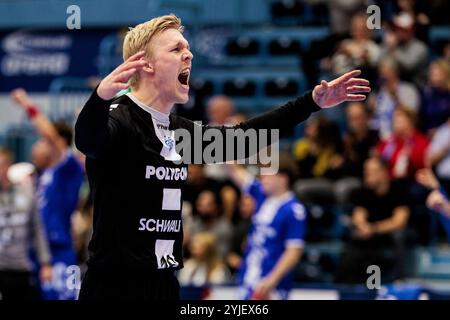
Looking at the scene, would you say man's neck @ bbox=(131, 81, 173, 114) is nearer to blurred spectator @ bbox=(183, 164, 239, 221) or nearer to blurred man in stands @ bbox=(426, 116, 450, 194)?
blurred man in stands @ bbox=(426, 116, 450, 194)

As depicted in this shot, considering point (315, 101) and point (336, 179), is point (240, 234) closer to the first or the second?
point (336, 179)

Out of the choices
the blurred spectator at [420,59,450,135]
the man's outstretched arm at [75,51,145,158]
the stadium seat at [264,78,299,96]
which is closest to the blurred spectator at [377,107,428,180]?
the blurred spectator at [420,59,450,135]

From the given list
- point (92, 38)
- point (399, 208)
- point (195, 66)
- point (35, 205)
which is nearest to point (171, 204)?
point (35, 205)

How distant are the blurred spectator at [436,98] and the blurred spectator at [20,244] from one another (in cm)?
436

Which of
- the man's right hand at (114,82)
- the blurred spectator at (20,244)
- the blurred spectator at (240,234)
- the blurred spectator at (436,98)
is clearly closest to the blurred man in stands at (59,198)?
the blurred spectator at (20,244)

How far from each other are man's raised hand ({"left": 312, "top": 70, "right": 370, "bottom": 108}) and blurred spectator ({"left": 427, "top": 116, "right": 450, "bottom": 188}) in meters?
5.51

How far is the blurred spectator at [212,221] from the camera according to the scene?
1081 cm

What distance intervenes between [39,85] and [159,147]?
11.7 m

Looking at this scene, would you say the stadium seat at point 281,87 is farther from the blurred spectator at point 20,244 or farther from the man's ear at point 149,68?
the man's ear at point 149,68

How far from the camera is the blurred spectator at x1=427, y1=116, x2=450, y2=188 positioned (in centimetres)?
1041

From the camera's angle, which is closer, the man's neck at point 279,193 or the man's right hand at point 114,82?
the man's right hand at point 114,82

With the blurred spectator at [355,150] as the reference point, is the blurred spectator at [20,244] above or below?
below

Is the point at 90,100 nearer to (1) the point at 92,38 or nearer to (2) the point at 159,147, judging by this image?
(2) the point at 159,147
